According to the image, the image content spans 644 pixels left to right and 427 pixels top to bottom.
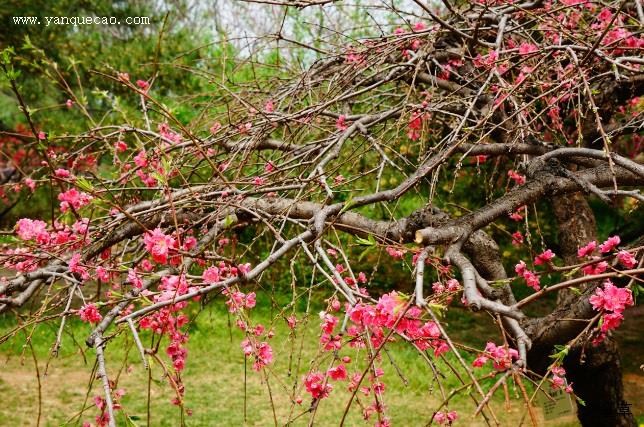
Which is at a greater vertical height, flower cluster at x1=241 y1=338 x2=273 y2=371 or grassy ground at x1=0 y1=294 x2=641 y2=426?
flower cluster at x1=241 y1=338 x2=273 y2=371

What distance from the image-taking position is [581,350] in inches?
119

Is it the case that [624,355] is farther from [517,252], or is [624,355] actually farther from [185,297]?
[185,297]

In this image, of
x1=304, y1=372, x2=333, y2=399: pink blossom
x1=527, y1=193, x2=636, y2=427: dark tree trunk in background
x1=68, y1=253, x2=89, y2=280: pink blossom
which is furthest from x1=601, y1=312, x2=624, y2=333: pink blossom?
x1=68, y1=253, x2=89, y2=280: pink blossom

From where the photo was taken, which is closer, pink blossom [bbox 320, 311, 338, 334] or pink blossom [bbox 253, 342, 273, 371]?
pink blossom [bbox 320, 311, 338, 334]

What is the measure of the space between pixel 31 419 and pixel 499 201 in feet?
15.5

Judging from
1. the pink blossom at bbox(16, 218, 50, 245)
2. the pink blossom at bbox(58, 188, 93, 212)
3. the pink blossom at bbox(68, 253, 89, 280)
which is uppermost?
the pink blossom at bbox(58, 188, 93, 212)

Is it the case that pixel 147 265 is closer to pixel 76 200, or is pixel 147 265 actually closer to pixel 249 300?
pixel 76 200

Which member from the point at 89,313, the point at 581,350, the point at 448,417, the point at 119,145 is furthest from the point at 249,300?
the point at 581,350

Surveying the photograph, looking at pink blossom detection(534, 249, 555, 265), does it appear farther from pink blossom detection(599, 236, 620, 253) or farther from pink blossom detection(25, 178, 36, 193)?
pink blossom detection(25, 178, 36, 193)

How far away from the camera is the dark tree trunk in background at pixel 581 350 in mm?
Answer: 2754

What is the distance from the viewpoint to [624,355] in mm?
6969

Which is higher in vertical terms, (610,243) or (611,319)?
(610,243)

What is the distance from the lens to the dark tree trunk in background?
2754mm

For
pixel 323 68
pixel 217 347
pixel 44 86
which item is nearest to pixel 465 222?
pixel 323 68
